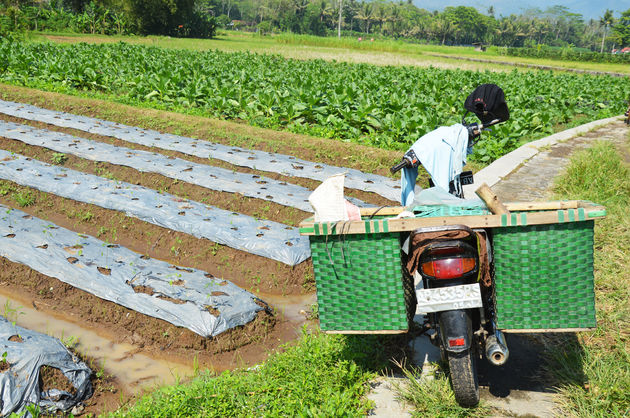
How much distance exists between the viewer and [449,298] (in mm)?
2820

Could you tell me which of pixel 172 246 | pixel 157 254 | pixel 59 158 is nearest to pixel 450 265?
pixel 172 246

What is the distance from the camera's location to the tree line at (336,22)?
155 feet

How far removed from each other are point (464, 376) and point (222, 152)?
22.0 ft

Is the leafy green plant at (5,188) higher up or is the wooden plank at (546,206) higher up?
the wooden plank at (546,206)

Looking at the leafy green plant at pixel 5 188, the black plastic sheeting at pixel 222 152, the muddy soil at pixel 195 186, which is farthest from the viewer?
the black plastic sheeting at pixel 222 152

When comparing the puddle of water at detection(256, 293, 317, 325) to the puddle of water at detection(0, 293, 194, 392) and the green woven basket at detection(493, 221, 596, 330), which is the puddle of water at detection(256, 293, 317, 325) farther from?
the green woven basket at detection(493, 221, 596, 330)

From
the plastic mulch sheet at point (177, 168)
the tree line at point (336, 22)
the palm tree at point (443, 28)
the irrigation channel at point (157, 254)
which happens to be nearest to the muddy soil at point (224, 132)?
the irrigation channel at point (157, 254)

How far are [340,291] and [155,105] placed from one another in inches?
466

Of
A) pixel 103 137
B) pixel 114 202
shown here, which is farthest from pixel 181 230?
pixel 103 137

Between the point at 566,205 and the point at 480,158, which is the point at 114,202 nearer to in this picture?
the point at 566,205

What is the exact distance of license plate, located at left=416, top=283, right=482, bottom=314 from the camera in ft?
9.18

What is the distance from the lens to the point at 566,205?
A: 312 centimetres

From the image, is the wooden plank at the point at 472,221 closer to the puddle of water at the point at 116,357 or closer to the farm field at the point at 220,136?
the farm field at the point at 220,136

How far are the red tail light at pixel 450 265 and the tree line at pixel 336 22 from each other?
47.0 m
